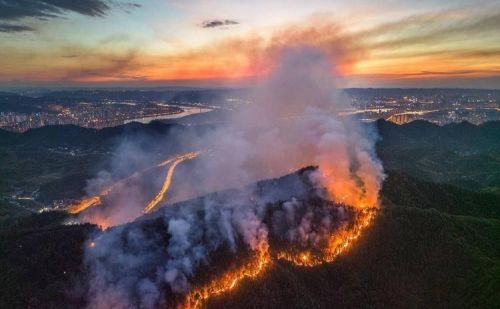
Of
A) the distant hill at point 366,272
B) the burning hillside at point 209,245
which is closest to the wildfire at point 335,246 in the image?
the burning hillside at point 209,245

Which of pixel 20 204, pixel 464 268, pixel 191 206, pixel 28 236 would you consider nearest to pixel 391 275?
pixel 464 268

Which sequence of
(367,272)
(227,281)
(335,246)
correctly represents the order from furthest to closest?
(335,246), (367,272), (227,281)

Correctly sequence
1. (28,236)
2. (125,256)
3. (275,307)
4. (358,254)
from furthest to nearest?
(28,236)
(358,254)
(125,256)
(275,307)

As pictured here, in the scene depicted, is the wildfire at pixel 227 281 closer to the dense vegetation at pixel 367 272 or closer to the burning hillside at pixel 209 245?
the burning hillside at pixel 209 245

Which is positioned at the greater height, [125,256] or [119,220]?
[125,256]

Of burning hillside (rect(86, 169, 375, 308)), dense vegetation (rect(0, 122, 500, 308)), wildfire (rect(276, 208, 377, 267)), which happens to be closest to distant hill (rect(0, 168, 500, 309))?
dense vegetation (rect(0, 122, 500, 308))

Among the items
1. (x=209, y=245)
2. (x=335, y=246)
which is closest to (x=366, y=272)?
(x=335, y=246)

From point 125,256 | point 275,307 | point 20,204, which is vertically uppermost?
point 125,256

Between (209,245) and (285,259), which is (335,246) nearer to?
(285,259)

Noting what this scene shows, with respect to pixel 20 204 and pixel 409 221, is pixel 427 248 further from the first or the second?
pixel 20 204

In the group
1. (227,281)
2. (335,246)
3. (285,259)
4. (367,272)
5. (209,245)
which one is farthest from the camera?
(335,246)

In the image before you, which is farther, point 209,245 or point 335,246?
point 335,246
